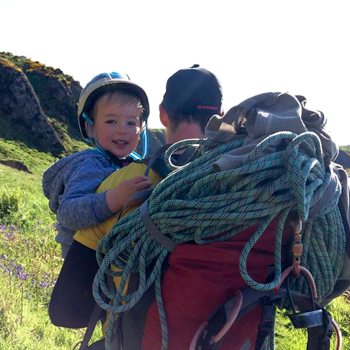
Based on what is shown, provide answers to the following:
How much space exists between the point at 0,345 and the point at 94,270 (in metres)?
Result: 1.57

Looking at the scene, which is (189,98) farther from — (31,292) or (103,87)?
(31,292)

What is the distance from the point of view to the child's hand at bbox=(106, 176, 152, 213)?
196 cm

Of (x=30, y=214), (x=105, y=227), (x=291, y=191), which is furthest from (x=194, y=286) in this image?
(x=30, y=214)

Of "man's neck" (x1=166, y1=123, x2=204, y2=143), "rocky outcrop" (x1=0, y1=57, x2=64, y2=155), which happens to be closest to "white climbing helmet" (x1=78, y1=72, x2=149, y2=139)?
"man's neck" (x1=166, y1=123, x2=204, y2=143)

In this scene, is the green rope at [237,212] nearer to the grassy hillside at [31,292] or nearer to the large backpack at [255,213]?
the large backpack at [255,213]

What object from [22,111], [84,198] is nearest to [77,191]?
[84,198]

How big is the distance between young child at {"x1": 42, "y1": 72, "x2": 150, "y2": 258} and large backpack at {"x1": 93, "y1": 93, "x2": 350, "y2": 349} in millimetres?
266

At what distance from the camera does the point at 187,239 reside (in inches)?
66.9

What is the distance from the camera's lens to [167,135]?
7.53 feet

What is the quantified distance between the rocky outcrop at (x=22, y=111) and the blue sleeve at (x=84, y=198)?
35.7 metres

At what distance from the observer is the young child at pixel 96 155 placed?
84.2 inches

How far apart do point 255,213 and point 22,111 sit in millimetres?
38295

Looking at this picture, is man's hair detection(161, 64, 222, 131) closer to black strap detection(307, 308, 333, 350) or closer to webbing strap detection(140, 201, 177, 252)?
webbing strap detection(140, 201, 177, 252)

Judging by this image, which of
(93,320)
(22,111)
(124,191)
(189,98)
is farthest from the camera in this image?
(22,111)
